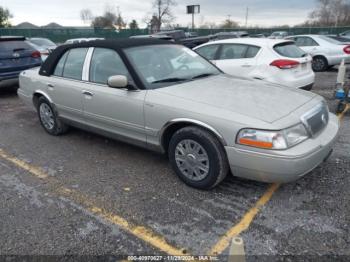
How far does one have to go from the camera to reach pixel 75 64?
14.5 ft

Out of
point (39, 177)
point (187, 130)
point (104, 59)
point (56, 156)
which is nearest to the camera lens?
Result: point (187, 130)

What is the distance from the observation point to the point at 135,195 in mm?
3252

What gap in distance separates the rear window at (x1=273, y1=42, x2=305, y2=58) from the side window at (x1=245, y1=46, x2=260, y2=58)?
358mm

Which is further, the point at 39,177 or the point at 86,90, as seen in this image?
the point at 86,90

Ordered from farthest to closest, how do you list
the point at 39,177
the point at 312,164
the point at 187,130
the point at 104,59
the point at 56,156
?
the point at 56,156 < the point at 104,59 < the point at 39,177 < the point at 187,130 < the point at 312,164

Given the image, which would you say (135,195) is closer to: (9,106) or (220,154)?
(220,154)

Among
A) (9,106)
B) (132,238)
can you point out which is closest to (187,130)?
(132,238)

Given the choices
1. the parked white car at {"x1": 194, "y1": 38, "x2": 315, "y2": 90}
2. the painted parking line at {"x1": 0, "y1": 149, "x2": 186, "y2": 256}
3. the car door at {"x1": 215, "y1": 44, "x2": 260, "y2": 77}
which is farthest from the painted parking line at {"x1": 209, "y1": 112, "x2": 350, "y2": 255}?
the car door at {"x1": 215, "y1": 44, "x2": 260, "y2": 77}

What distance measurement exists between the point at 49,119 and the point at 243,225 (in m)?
3.86

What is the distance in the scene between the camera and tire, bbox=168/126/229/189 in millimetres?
2980

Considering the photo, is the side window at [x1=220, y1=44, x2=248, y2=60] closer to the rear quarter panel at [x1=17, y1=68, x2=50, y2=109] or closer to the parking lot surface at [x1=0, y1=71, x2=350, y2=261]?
the parking lot surface at [x1=0, y1=71, x2=350, y2=261]

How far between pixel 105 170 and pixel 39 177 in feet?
2.68

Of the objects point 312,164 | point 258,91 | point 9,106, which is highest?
point 258,91

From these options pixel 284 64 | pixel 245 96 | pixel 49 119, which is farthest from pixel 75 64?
pixel 284 64
